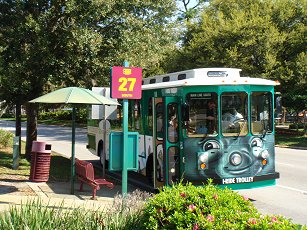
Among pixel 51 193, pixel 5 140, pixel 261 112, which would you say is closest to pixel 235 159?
pixel 261 112

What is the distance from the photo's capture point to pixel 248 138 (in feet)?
33.1

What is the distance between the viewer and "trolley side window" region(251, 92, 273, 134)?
33.8 feet

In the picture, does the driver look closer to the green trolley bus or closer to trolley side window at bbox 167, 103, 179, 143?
the green trolley bus

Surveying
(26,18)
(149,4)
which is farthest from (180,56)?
(26,18)

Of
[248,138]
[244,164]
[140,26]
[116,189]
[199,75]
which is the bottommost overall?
[116,189]

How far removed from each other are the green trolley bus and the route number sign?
174 centimetres

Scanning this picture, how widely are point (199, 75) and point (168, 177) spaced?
266cm

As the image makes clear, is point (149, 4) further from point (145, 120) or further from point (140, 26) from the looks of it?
point (145, 120)

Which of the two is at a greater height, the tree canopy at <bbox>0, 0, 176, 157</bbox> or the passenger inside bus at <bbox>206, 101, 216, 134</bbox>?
the tree canopy at <bbox>0, 0, 176, 157</bbox>

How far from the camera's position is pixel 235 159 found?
991cm

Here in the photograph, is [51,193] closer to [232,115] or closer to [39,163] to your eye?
[39,163]

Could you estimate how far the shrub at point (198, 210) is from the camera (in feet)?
14.1

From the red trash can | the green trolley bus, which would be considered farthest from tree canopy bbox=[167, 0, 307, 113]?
the red trash can

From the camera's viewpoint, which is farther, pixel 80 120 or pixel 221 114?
pixel 80 120
